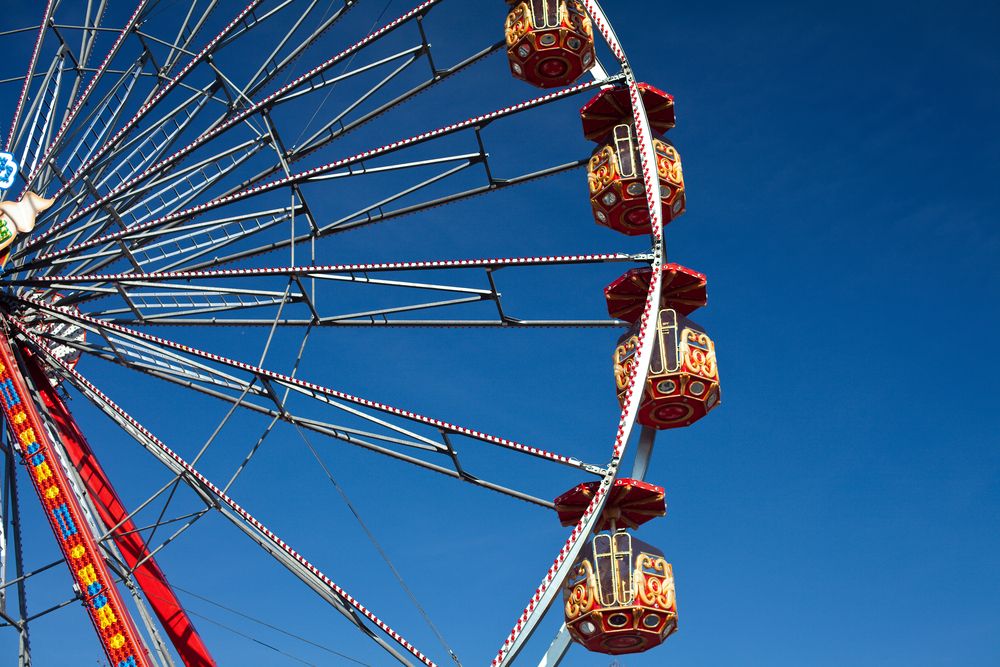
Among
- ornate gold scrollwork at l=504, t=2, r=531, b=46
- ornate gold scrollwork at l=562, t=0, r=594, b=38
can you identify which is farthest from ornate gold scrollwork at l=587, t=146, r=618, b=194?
ornate gold scrollwork at l=504, t=2, r=531, b=46

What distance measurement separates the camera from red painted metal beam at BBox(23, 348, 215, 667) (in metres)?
18.8

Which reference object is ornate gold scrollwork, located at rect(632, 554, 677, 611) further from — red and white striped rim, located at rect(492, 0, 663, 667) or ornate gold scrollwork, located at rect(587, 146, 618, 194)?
ornate gold scrollwork, located at rect(587, 146, 618, 194)

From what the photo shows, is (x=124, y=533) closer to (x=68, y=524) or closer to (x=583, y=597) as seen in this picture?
(x=68, y=524)

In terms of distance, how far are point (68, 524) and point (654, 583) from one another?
732 centimetres

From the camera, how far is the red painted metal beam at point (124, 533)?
18797mm

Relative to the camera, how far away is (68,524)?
1811 centimetres

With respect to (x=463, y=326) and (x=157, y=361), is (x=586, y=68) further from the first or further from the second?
(x=157, y=361)

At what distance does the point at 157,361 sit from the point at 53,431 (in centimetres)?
167

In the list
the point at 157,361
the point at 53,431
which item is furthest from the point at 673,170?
the point at 53,431

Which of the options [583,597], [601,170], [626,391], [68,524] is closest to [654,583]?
[583,597]

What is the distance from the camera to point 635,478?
18234 mm

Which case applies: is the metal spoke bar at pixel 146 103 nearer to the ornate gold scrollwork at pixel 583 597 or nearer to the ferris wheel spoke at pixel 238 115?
the ferris wheel spoke at pixel 238 115

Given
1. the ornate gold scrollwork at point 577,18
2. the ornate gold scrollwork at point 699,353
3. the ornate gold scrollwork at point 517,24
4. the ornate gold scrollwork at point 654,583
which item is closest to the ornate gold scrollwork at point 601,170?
the ornate gold scrollwork at point 577,18

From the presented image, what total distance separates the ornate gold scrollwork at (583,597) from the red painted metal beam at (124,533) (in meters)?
4.93
